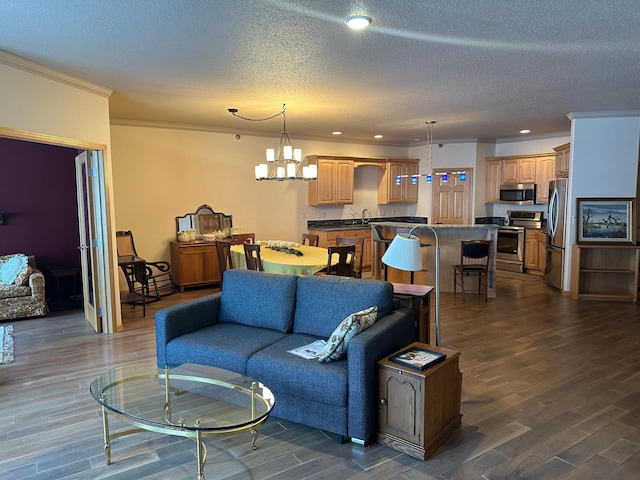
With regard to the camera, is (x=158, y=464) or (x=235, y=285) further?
(x=235, y=285)

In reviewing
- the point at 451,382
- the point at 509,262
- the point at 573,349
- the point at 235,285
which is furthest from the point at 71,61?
the point at 509,262

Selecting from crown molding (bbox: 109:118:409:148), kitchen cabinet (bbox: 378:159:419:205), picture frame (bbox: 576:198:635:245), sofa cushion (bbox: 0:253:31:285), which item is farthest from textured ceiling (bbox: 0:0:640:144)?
kitchen cabinet (bbox: 378:159:419:205)

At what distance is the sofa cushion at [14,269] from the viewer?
19.0 feet

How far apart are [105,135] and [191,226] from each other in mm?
2800

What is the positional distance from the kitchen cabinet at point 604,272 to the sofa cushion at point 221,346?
5275 millimetres

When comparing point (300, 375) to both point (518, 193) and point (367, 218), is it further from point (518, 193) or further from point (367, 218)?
point (518, 193)

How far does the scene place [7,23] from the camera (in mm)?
3084

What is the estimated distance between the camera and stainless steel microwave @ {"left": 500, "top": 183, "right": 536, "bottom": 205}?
28.4 ft

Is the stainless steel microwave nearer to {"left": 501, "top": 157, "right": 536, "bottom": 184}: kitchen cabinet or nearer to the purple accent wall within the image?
{"left": 501, "top": 157, "right": 536, "bottom": 184}: kitchen cabinet

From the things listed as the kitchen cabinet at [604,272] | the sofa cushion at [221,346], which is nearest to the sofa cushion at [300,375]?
the sofa cushion at [221,346]

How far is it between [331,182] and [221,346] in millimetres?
6080

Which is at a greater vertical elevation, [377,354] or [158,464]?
[377,354]

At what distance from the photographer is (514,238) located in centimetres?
888

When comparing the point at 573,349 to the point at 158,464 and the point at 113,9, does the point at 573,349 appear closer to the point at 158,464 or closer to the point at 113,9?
the point at 158,464
